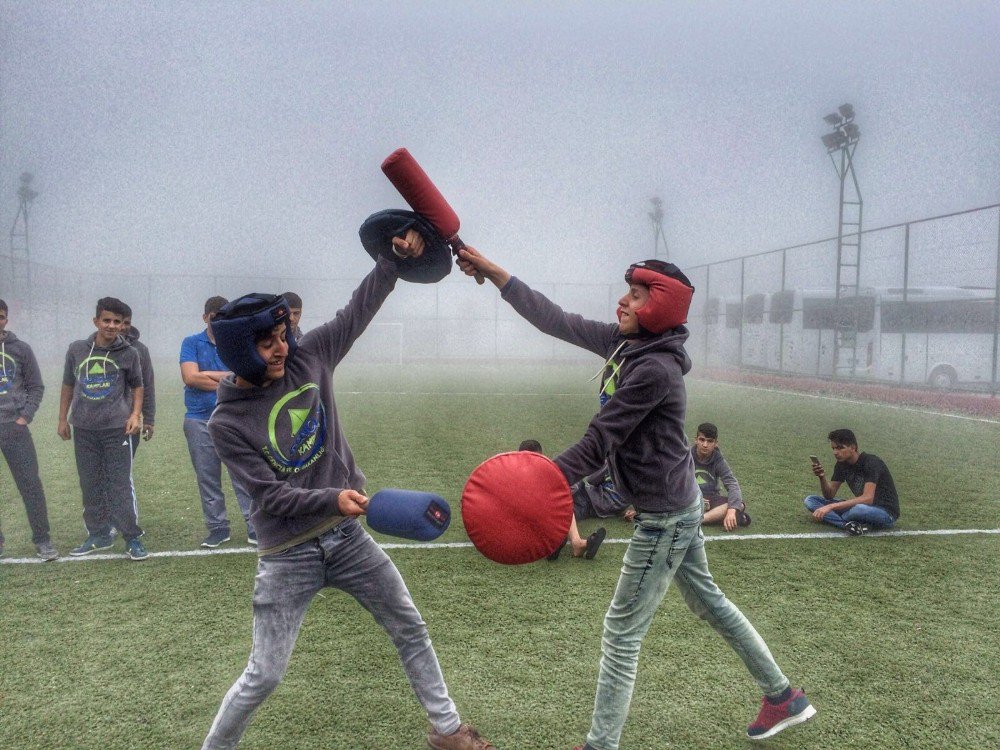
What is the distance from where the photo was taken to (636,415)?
2.82m

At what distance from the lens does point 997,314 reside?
16672 millimetres

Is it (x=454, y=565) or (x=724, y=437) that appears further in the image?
(x=724, y=437)

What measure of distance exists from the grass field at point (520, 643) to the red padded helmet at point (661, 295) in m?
2.03

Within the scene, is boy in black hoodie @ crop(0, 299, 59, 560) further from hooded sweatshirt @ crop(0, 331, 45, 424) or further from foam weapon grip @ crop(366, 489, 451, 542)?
foam weapon grip @ crop(366, 489, 451, 542)

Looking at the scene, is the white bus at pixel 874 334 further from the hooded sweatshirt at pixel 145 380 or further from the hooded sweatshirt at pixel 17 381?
the hooded sweatshirt at pixel 17 381

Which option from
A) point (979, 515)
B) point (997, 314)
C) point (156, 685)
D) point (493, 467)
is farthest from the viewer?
point (997, 314)

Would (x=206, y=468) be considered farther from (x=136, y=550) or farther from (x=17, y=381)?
(x=17, y=381)

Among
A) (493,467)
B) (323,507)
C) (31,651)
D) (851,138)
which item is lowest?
(31,651)

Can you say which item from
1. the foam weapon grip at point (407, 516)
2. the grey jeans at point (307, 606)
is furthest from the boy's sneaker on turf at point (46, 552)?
the foam weapon grip at point (407, 516)

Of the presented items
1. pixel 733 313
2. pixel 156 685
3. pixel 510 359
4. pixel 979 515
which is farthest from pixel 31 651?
pixel 510 359

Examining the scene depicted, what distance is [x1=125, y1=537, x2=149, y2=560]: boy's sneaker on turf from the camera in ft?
20.1

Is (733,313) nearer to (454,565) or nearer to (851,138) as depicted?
(851,138)

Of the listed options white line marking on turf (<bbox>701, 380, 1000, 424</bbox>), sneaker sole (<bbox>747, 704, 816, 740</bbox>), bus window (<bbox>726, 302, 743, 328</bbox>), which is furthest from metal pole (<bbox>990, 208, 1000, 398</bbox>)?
sneaker sole (<bbox>747, 704, 816, 740</bbox>)

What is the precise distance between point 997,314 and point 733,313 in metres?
12.5
